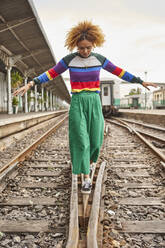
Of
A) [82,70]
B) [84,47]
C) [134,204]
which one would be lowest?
[134,204]

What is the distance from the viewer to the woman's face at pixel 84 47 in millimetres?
2562

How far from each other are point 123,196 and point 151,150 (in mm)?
2835

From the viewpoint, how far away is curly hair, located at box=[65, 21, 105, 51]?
2.60 meters

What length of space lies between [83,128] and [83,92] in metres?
0.42

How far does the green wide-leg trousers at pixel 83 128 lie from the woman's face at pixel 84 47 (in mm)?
450

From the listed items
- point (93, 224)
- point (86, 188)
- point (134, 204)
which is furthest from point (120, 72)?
point (93, 224)

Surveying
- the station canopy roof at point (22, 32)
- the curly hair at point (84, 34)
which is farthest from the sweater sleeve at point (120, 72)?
the station canopy roof at point (22, 32)

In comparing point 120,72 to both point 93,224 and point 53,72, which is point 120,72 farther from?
point 93,224

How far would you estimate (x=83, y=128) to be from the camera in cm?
255

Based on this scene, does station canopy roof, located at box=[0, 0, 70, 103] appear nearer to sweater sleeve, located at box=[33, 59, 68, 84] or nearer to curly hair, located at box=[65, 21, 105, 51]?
curly hair, located at box=[65, 21, 105, 51]

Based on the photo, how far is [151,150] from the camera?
18.0 feet

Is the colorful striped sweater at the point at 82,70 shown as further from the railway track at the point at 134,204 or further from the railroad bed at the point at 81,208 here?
the railway track at the point at 134,204

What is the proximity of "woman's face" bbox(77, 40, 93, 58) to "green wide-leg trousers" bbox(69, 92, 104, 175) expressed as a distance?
1.48ft

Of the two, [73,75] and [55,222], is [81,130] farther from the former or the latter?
[55,222]
